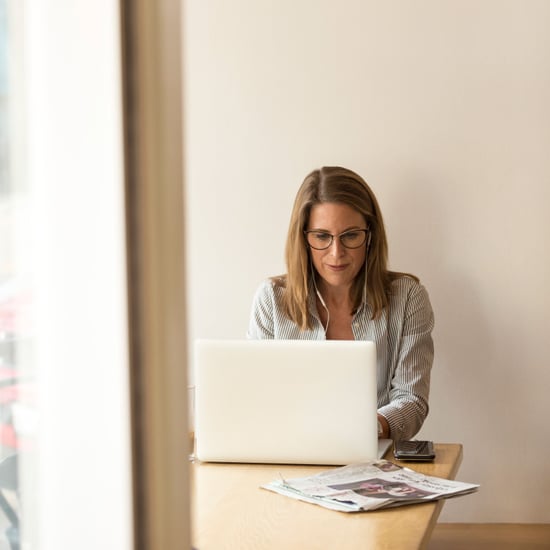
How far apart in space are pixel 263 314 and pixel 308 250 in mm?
243

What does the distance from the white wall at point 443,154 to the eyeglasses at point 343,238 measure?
11.5 inches

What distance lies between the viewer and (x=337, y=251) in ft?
8.34

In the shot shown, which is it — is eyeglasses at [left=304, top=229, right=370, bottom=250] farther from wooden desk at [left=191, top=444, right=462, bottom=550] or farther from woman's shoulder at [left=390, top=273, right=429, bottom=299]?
wooden desk at [left=191, top=444, right=462, bottom=550]

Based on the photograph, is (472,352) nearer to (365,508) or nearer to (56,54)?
(365,508)

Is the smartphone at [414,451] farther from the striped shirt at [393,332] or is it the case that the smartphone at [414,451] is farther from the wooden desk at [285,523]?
the striped shirt at [393,332]

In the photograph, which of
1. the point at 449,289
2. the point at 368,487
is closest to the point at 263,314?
the point at 449,289

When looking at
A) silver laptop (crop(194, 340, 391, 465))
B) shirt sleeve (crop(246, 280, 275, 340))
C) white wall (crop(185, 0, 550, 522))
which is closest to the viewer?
silver laptop (crop(194, 340, 391, 465))

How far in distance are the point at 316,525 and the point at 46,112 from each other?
112 cm

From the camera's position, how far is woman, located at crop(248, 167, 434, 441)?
8.20 ft

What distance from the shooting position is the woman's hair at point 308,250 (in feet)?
8.42

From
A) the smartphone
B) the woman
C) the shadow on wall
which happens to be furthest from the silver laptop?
the shadow on wall

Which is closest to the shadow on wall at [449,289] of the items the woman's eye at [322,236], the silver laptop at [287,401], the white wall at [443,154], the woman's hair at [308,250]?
the white wall at [443,154]

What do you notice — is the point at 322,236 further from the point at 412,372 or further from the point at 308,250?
the point at 412,372

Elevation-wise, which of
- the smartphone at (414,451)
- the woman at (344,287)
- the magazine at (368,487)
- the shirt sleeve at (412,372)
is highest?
the woman at (344,287)
